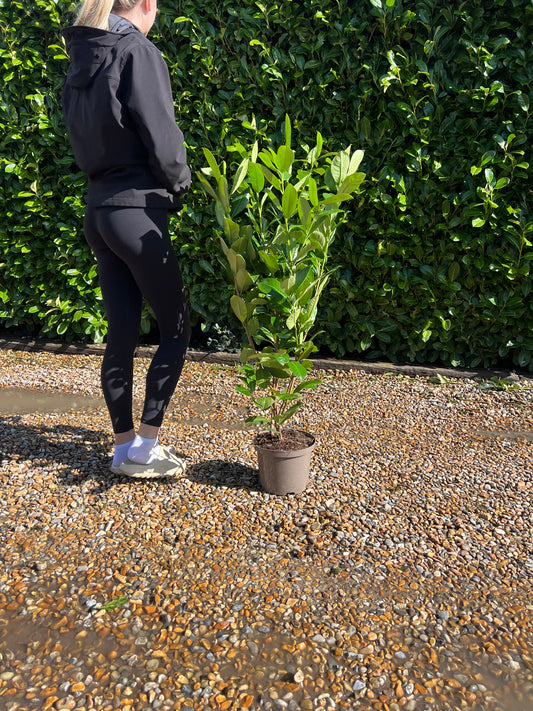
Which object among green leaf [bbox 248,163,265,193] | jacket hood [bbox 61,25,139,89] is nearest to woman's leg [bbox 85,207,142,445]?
jacket hood [bbox 61,25,139,89]

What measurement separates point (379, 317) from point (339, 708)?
326cm

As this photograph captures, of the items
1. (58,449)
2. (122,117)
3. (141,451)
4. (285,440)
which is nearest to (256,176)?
(122,117)

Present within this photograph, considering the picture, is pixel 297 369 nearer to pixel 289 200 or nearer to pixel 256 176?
pixel 289 200

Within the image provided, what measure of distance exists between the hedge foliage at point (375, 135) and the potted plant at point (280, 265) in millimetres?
1607

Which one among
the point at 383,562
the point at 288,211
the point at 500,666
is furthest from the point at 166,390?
the point at 500,666

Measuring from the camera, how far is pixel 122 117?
2.27 metres

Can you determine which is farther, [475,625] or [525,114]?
[525,114]

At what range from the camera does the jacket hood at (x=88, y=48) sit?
88.0 inches

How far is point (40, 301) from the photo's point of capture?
5160 millimetres

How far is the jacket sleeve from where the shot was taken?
7.27 feet

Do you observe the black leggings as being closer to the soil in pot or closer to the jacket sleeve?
the jacket sleeve

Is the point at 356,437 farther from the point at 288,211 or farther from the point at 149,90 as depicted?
the point at 149,90

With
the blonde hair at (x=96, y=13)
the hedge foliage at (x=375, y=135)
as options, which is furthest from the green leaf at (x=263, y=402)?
the hedge foliage at (x=375, y=135)

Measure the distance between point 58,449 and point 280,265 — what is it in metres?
1.60
